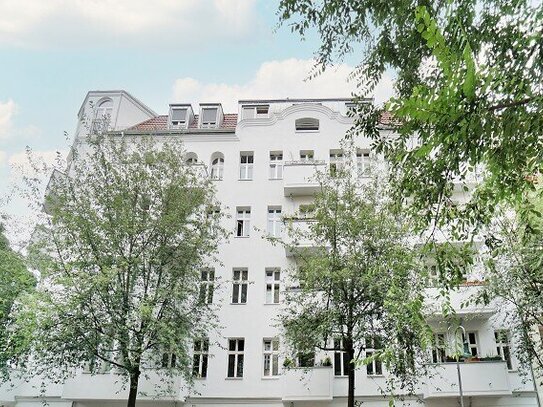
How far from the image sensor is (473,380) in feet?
62.4

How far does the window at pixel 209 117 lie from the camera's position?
1073 inches

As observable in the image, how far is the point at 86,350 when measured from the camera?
54.3ft

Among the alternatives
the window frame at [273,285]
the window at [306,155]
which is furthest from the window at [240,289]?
the window at [306,155]

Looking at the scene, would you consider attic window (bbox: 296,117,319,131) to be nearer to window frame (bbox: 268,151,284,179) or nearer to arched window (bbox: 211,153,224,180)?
window frame (bbox: 268,151,284,179)

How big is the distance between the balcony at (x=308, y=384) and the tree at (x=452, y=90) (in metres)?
14.1

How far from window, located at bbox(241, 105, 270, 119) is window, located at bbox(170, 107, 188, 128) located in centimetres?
316

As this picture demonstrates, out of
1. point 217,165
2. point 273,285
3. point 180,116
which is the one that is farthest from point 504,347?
point 180,116

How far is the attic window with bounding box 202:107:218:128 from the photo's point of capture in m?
27.3

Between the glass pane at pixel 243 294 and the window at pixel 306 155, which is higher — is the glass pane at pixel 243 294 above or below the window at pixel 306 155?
below

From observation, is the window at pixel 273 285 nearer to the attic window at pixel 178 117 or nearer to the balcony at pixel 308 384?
the balcony at pixel 308 384

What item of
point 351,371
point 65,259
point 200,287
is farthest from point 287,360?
point 65,259

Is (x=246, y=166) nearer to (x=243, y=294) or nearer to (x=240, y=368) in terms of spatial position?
(x=243, y=294)

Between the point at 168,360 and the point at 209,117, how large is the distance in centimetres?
1340

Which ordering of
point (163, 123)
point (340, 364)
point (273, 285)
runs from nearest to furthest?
point (340, 364) < point (273, 285) < point (163, 123)
